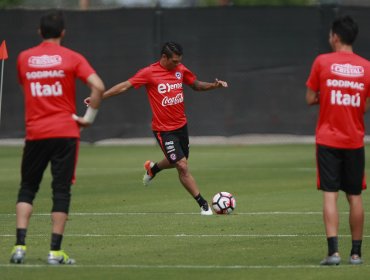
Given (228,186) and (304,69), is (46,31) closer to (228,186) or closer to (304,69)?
(228,186)

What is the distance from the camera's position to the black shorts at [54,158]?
34.2 ft

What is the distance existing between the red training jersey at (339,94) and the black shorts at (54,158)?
2.24 m

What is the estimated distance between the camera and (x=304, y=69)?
29484 mm

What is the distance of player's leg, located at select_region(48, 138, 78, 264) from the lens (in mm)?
10422

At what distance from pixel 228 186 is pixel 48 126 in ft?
29.5

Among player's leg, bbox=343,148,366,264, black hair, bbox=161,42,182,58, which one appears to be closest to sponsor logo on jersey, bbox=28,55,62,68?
player's leg, bbox=343,148,366,264

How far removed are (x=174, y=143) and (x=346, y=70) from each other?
5.29m

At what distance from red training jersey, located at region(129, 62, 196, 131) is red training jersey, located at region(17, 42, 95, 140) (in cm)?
513

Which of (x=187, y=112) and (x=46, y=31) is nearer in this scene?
(x=46, y=31)

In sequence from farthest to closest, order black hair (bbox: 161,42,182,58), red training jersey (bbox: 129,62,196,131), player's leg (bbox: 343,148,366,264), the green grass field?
red training jersey (bbox: 129,62,196,131) < black hair (bbox: 161,42,182,58) < player's leg (bbox: 343,148,366,264) < the green grass field

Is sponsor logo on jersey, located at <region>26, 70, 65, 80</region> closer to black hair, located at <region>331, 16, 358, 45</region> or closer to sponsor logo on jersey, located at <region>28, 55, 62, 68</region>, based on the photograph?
sponsor logo on jersey, located at <region>28, 55, 62, 68</region>

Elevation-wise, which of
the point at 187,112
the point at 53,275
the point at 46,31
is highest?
the point at 46,31

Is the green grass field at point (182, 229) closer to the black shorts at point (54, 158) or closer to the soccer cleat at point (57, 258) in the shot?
the soccer cleat at point (57, 258)

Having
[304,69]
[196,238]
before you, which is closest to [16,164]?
[304,69]
